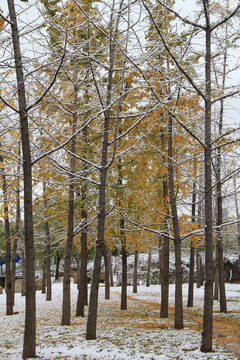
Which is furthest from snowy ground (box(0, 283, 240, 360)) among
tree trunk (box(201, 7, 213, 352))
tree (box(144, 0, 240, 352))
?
tree (box(144, 0, 240, 352))

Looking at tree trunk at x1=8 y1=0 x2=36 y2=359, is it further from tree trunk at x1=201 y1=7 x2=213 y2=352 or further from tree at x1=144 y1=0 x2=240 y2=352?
tree trunk at x1=201 y1=7 x2=213 y2=352

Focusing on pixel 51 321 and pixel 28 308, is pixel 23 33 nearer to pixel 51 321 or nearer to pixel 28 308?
pixel 28 308

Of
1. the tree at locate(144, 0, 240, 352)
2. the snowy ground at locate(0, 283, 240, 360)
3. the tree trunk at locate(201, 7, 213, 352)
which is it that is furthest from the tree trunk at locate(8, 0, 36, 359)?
the tree trunk at locate(201, 7, 213, 352)

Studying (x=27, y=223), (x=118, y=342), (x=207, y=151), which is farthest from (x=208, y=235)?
(x=27, y=223)

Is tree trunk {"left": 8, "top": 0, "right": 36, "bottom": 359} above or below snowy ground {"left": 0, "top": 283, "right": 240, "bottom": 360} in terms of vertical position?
above

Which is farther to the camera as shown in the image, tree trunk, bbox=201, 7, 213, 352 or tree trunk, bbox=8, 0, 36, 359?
tree trunk, bbox=201, 7, 213, 352

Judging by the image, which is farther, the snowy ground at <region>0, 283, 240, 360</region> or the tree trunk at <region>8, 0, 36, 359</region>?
the snowy ground at <region>0, 283, 240, 360</region>

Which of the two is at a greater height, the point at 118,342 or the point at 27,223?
the point at 27,223

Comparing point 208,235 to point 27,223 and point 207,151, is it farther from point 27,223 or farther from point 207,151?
point 27,223

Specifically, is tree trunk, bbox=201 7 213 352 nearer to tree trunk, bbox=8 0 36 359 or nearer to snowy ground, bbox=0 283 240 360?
snowy ground, bbox=0 283 240 360

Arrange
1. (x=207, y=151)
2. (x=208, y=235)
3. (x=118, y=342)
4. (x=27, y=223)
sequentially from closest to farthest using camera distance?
(x=27, y=223) < (x=208, y=235) < (x=207, y=151) < (x=118, y=342)

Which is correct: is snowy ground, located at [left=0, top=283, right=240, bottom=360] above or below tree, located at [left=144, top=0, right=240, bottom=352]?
below

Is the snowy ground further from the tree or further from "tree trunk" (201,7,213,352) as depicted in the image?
the tree

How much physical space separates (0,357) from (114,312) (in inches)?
306
